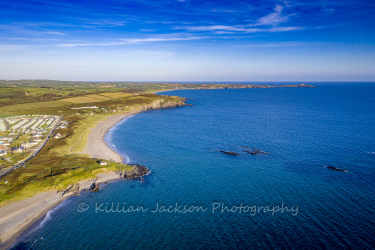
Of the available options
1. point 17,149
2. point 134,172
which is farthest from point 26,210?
point 17,149

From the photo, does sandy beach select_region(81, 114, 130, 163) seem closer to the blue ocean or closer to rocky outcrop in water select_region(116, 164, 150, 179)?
the blue ocean

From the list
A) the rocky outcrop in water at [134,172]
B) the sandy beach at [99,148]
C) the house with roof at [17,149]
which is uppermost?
the house with roof at [17,149]

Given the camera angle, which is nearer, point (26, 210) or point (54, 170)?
point (26, 210)

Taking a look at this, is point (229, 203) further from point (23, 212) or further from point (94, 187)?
point (23, 212)

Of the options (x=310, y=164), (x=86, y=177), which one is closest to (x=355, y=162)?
(x=310, y=164)

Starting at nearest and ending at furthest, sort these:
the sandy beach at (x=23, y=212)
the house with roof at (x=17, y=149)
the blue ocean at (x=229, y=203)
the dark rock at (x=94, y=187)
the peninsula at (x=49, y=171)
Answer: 1. the blue ocean at (x=229, y=203)
2. the sandy beach at (x=23, y=212)
3. the peninsula at (x=49, y=171)
4. the dark rock at (x=94, y=187)
5. the house with roof at (x=17, y=149)

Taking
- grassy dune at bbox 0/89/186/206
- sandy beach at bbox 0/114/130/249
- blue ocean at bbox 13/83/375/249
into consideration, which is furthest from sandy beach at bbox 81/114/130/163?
sandy beach at bbox 0/114/130/249

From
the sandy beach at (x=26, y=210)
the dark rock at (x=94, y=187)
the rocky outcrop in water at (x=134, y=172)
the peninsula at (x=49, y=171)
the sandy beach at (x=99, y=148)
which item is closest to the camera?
the sandy beach at (x=26, y=210)

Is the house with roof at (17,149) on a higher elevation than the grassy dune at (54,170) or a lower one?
higher

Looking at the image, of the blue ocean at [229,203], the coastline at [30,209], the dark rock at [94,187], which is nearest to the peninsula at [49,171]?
the coastline at [30,209]

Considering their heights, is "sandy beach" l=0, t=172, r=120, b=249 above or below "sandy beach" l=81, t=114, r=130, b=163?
below

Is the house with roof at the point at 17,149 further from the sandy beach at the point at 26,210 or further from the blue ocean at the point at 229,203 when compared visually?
the sandy beach at the point at 26,210
